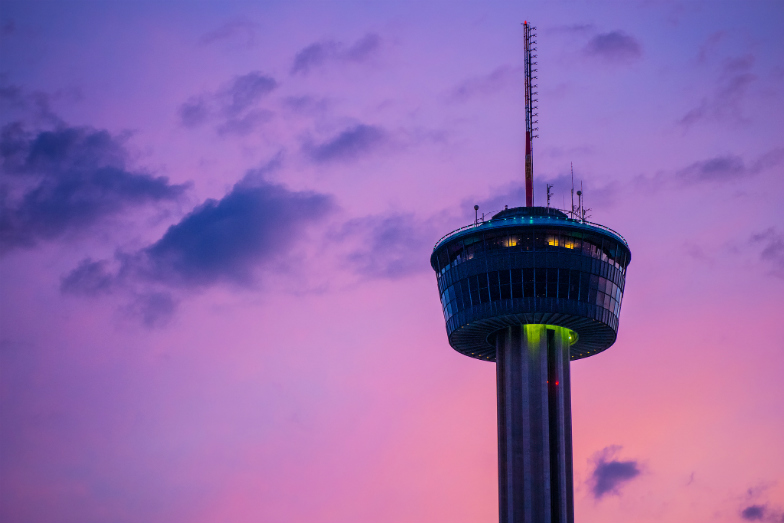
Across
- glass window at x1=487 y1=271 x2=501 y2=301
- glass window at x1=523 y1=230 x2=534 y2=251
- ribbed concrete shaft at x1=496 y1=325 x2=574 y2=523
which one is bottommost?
ribbed concrete shaft at x1=496 y1=325 x2=574 y2=523

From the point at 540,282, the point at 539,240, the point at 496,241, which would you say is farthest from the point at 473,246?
the point at 540,282

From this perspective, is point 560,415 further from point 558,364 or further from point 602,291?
point 602,291

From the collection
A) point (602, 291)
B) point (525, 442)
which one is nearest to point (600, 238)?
point (602, 291)

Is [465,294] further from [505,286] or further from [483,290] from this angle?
[505,286]

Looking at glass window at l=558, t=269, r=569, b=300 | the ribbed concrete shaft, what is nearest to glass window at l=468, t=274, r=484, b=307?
the ribbed concrete shaft

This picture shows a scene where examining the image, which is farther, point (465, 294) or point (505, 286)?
point (465, 294)

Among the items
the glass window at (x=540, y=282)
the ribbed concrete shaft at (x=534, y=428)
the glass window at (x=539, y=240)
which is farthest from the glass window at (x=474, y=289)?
the glass window at (x=539, y=240)

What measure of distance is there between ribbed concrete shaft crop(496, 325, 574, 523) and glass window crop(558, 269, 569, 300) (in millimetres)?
5061

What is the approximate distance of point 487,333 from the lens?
15350 cm

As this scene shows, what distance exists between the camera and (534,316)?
148m

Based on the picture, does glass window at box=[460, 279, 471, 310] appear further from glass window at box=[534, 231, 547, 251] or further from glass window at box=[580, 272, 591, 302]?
glass window at box=[580, 272, 591, 302]

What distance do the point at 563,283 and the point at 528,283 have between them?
424cm

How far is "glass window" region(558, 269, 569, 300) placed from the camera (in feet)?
484

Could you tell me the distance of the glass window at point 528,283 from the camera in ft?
485
